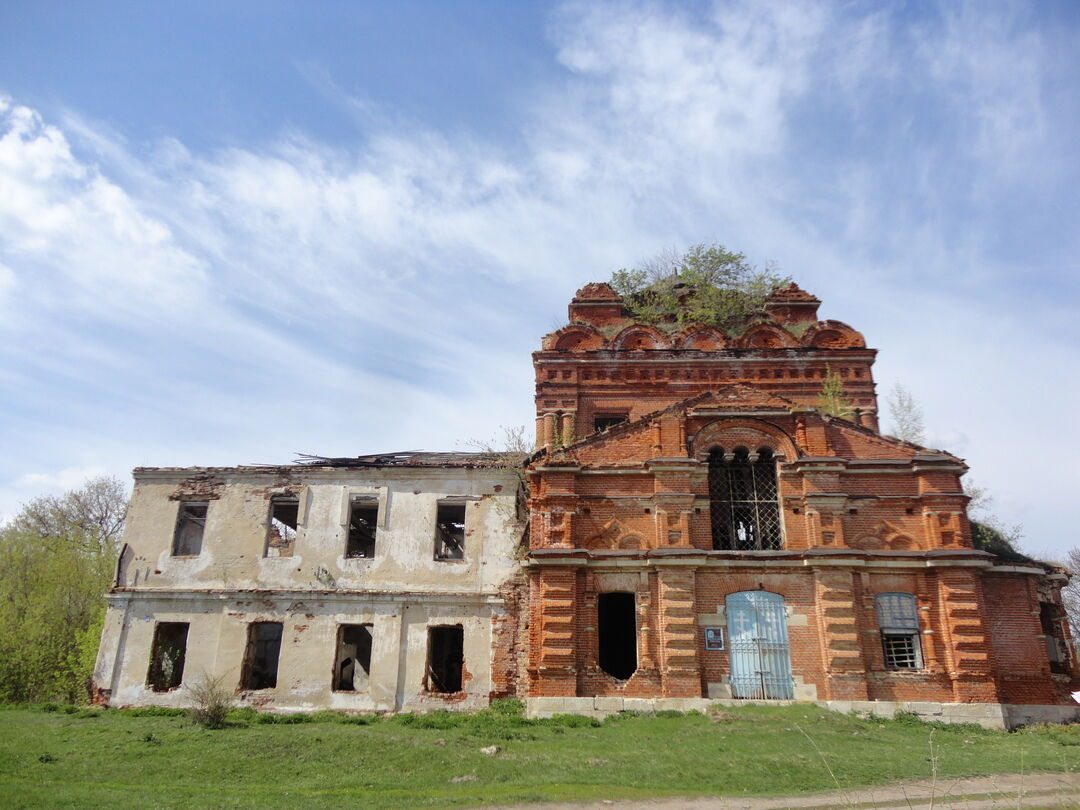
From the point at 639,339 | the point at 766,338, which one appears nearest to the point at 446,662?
the point at 639,339

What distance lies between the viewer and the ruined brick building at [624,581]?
638 inches

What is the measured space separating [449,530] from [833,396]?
40.6 ft

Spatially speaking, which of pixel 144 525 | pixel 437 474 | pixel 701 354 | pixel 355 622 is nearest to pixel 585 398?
pixel 701 354

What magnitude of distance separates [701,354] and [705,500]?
6972mm

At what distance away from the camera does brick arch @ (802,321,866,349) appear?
933 inches

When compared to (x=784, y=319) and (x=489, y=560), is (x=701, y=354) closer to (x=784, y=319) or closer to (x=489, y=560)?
(x=784, y=319)

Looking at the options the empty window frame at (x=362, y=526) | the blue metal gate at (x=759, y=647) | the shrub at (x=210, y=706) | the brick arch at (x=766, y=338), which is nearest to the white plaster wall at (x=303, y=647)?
the shrub at (x=210, y=706)

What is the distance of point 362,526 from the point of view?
21.4m

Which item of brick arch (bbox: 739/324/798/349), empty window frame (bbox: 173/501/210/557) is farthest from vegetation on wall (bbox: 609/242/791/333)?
empty window frame (bbox: 173/501/210/557)

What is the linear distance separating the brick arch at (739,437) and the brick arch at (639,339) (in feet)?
21.0

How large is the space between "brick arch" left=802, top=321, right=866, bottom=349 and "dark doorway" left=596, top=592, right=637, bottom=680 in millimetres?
10632

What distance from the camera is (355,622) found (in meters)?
18.5

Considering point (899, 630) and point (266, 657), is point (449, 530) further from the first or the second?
point (899, 630)

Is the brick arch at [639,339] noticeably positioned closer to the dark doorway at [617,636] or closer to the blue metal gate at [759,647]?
the dark doorway at [617,636]
